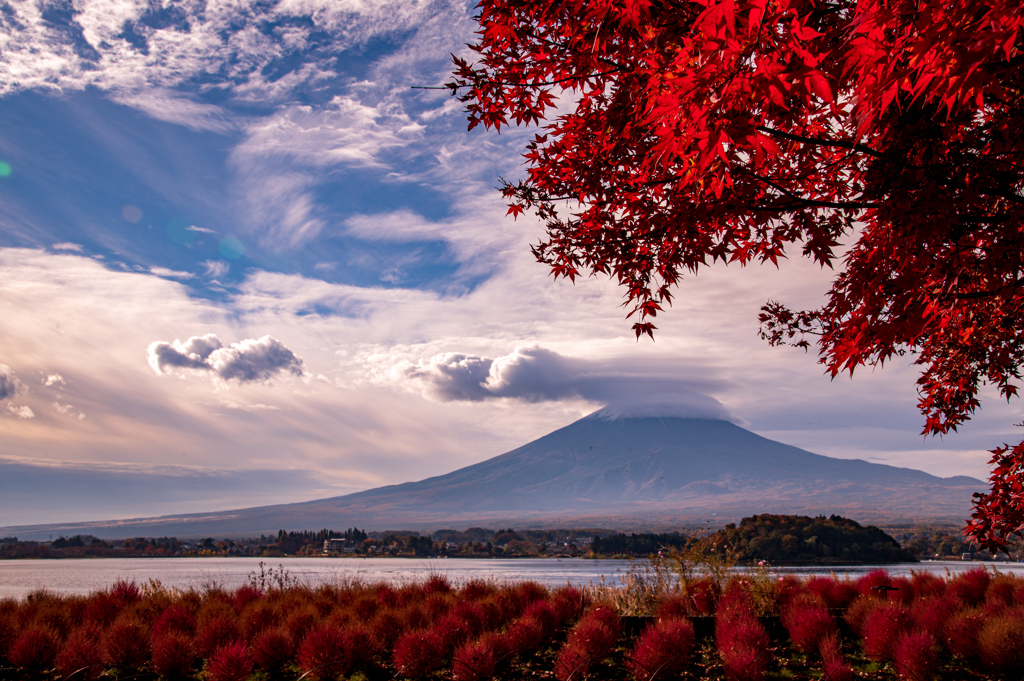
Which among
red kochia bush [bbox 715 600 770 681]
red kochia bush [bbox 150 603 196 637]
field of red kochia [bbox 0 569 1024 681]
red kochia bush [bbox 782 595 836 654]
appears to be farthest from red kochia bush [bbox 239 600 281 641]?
red kochia bush [bbox 782 595 836 654]

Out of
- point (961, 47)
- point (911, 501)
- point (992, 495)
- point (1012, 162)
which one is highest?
point (1012, 162)

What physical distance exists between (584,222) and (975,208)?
13.3 ft

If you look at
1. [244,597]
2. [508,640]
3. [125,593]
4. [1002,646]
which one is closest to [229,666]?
[508,640]

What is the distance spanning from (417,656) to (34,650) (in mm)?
5142

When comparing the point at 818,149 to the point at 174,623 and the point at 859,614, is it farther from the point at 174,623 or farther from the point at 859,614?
the point at 174,623

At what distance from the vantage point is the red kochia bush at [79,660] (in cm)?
741

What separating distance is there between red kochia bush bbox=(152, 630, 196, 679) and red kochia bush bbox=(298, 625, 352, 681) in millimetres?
1519

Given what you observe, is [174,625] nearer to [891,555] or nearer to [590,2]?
[590,2]

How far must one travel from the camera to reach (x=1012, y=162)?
201 inches

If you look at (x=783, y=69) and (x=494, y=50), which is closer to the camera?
(x=783, y=69)

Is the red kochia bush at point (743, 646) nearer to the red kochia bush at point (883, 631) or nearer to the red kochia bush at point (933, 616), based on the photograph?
Answer: the red kochia bush at point (883, 631)

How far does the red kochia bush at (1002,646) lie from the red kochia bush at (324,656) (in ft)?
26.2

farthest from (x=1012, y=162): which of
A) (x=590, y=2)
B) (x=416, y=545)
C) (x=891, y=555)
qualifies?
(x=416, y=545)

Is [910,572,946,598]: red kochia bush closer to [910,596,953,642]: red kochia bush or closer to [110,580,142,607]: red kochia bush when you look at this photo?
[910,596,953,642]: red kochia bush
